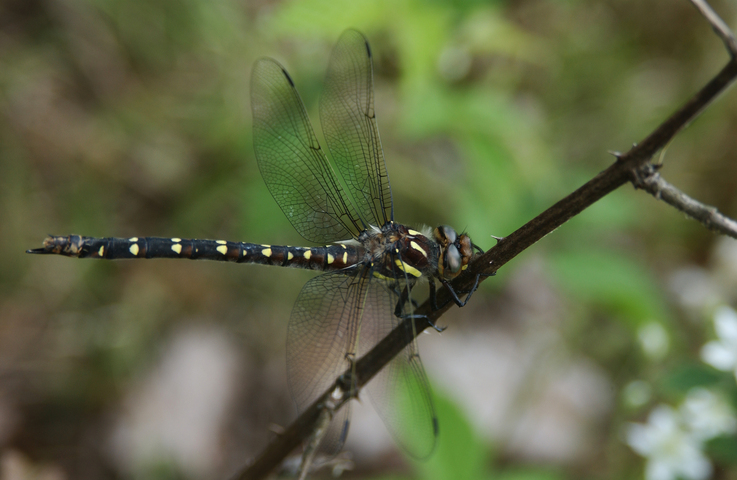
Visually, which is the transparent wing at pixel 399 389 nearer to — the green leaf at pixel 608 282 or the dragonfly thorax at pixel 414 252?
the dragonfly thorax at pixel 414 252

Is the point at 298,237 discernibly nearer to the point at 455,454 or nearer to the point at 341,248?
the point at 341,248

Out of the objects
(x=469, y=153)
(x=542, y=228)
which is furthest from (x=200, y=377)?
(x=542, y=228)

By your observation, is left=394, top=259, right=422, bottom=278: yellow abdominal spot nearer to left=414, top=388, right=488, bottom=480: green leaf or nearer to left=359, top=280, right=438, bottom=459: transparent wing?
left=359, top=280, right=438, bottom=459: transparent wing

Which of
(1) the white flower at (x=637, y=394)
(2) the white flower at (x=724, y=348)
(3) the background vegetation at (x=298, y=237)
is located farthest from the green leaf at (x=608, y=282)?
(2) the white flower at (x=724, y=348)

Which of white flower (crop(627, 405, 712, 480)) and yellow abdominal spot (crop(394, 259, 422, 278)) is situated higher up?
yellow abdominal spot (crop(394, 259, 422, 278))

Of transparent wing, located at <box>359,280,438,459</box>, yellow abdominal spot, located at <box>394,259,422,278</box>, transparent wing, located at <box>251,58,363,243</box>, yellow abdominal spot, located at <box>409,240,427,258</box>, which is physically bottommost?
transparent wing, located at <box>359,280,438,459</box>

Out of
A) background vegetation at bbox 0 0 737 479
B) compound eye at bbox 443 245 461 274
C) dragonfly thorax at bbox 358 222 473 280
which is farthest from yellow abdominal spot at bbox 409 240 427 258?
background vegetation at bbox 0 0 737 479
